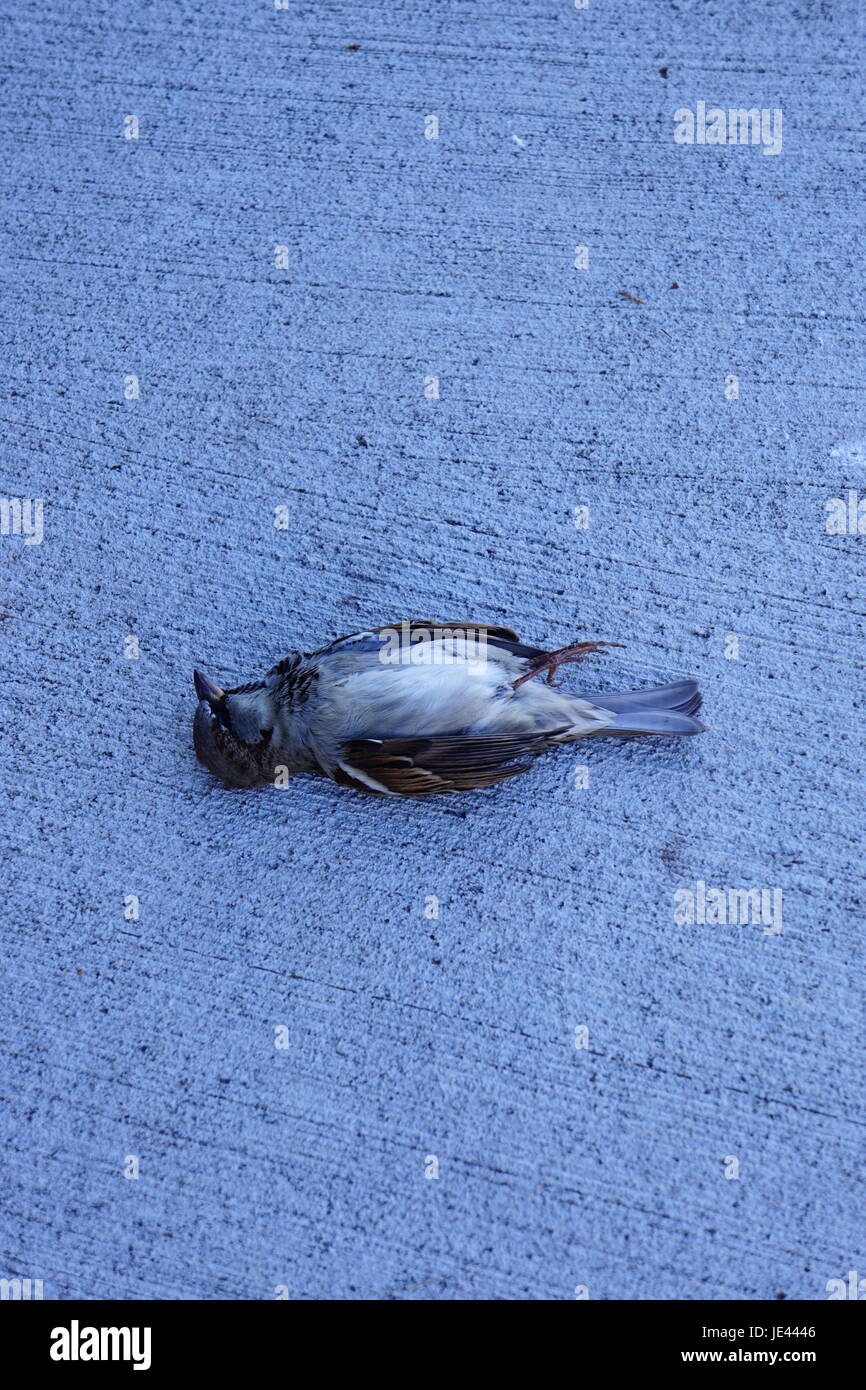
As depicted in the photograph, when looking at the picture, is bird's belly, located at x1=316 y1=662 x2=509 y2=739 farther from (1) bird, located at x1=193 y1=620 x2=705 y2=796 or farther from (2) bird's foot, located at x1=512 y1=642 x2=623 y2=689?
(2) bird's foot, located at x1=512 y1=642 x2=623 y2=689

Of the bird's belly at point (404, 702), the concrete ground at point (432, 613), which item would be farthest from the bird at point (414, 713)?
the concrete ground at point (432, 613)

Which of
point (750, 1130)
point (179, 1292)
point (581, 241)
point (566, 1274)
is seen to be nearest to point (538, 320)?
point (581, 241)

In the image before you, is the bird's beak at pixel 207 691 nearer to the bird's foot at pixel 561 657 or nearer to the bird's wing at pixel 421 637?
the bird's wing at pixel 421 637

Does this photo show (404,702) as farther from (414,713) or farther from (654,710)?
(654,710)

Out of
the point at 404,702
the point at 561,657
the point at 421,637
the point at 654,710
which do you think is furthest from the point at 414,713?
the point at 654,710

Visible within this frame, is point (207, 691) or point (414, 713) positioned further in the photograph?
A: point (207, 691)

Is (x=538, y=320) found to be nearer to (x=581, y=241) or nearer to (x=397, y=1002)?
(x=581, y=241)
